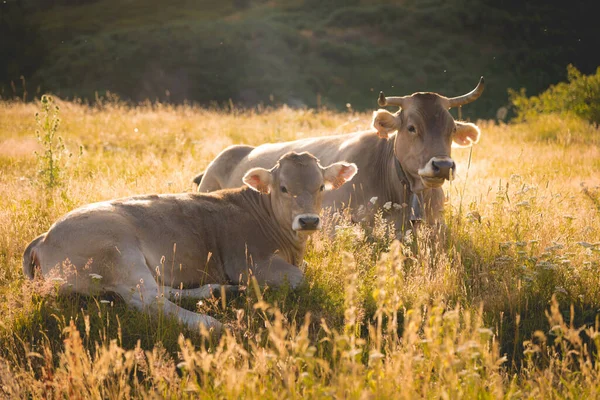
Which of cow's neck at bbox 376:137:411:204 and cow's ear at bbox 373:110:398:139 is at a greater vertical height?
cow's ear at bbox 373:110:398:139

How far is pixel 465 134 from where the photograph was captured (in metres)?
8.77

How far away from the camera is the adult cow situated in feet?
26.4

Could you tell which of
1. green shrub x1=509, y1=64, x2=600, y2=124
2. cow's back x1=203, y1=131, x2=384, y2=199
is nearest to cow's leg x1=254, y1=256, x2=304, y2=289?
cow's back x1=203, y1=131, x2=384, y2=199

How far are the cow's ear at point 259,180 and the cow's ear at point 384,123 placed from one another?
222cm

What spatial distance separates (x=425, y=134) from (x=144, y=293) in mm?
4345

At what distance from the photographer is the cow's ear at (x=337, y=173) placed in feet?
23.2

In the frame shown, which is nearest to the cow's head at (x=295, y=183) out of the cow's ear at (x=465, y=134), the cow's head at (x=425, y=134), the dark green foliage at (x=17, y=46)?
the cow's head at (x=425, y=134)

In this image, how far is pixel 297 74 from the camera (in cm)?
4516

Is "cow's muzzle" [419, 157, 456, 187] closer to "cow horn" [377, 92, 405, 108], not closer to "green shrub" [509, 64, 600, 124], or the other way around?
"cow horn" [377, 92, 405, 108]

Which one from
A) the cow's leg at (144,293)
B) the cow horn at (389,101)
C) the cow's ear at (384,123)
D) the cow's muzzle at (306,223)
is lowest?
the cow's leg at (144,293)

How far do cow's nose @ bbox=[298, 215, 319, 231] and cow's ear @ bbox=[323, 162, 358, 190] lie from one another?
0.99m

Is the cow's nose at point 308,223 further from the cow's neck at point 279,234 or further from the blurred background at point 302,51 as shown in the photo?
the blurred background at point 302,51

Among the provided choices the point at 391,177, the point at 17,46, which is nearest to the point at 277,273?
the point at 391,177

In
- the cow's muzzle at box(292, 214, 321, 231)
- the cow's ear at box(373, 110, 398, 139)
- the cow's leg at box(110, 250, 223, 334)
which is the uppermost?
the cow's ear at box(373, 110, 398, 139)
